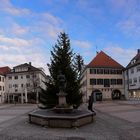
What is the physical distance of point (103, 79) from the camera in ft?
278

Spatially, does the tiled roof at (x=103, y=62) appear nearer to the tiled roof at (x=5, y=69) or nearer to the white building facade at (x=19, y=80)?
the white building facade at (x=19, y=80)

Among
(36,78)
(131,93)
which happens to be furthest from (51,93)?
(36,78)

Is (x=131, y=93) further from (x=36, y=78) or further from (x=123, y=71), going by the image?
(x=36, y=78)

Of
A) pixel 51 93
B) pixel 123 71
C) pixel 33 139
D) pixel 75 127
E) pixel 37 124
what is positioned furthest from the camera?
pixel 123 71

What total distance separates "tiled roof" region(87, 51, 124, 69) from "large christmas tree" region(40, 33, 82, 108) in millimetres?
51429

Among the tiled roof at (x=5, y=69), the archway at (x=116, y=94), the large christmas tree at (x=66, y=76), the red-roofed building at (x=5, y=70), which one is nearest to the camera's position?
the large christmas tree at (x=66, y=76)

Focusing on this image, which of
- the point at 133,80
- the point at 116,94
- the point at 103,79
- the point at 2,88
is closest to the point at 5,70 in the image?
the point at 2,88

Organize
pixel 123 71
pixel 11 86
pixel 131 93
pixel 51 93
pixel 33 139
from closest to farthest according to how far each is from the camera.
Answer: pixel 33 139 < pixel 51 93 < pixel 131 93 < pixel 123 71 < pixel 11 86

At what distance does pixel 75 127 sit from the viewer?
17.6 meters

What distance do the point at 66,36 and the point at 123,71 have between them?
54.3 meters

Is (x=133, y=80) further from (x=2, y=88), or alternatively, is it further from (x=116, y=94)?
(x=2, y=88)

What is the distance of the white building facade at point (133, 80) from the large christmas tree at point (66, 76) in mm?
43752

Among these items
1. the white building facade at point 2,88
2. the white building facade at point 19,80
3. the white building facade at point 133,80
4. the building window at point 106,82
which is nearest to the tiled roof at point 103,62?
the building window at point 106,82

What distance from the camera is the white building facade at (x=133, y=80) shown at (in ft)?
247
